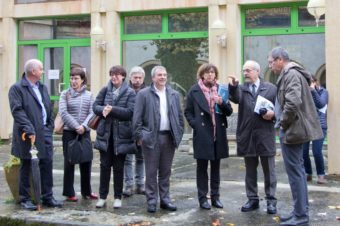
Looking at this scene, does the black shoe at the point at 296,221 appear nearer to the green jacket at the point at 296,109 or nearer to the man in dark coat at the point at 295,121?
the man in dark coat at the point at 295,121

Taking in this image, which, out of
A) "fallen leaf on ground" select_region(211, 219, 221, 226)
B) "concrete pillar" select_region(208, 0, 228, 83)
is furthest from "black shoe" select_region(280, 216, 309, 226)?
"concrete pillar" select_region(208, 0, 228, 83)

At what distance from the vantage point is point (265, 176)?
315 inches

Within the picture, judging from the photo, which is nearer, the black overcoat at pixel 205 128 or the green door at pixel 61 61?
the black overcoat at pixel 205 128

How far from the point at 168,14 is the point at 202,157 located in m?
8.79

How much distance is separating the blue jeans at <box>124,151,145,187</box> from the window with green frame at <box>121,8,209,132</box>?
683cm

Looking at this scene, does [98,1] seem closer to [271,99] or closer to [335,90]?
[335,90]

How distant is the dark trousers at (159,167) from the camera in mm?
8125

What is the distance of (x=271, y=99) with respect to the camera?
787 centimetres

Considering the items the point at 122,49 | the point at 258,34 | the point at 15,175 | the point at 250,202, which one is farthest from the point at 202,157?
the point at 122,49

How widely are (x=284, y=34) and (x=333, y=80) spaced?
4.91 metres

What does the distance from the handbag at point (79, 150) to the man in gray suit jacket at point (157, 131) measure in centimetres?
99

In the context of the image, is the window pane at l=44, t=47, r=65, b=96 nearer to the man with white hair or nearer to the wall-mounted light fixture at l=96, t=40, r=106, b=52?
the wall-mounted light fixture at l=96, t=40, r=106, b=52

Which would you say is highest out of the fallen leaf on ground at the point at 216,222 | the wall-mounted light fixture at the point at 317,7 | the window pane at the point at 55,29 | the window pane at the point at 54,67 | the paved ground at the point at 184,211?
the window pane at the point at 55,29

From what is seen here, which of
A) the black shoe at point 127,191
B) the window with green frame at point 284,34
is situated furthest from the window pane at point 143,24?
the black shoe at point 127,191
